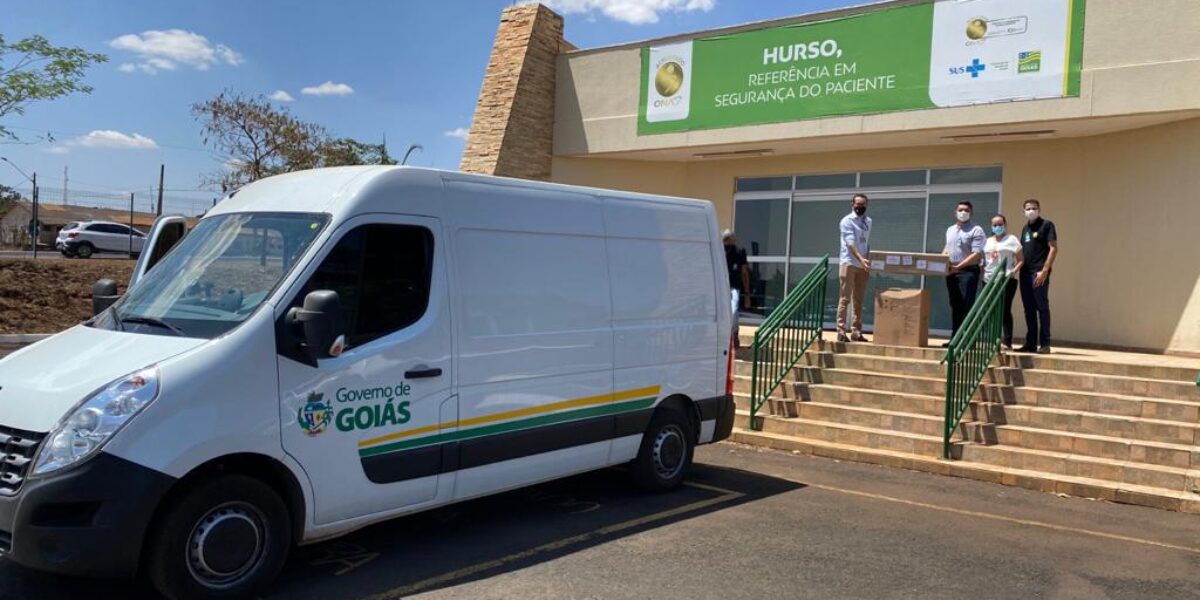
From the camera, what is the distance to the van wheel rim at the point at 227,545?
4.11m

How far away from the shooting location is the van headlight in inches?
151

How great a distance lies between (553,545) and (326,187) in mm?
2597

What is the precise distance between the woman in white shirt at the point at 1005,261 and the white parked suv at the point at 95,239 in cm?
2964

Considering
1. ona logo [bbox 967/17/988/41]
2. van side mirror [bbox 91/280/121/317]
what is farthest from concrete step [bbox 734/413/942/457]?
van side mirror [bbox 91/280/121/317]

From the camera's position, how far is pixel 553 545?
5465 mm

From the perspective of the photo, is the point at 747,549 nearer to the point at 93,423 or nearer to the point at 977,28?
the point at 93,423

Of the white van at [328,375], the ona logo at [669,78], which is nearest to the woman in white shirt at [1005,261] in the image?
the white van at [328,375]

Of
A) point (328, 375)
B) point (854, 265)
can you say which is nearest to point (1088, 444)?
point (854, 265)

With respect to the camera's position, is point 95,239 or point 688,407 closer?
point 688,407

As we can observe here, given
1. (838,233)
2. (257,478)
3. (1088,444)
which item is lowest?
(1088,444)

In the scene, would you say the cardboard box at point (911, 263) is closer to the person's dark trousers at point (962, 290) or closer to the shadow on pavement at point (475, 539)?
the person's dark trousers at point (962, 290)

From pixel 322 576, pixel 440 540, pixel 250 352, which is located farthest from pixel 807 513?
pixel 250 352

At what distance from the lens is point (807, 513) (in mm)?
6523

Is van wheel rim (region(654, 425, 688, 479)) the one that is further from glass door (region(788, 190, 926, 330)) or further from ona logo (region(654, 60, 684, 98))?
ona logo (region(654, 60, 684, 98))
